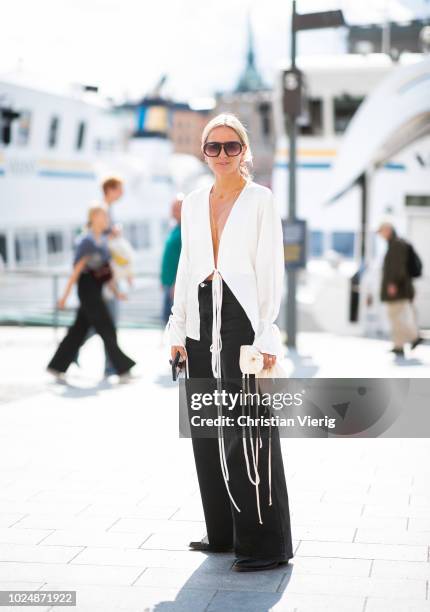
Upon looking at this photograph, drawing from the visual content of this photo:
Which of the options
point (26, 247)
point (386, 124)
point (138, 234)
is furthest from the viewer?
point (138, 234)

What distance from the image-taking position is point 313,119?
22844mm

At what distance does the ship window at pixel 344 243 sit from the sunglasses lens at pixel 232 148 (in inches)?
661

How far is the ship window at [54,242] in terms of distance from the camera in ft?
86.4

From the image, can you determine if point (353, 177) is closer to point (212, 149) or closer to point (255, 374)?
point (212, 149)

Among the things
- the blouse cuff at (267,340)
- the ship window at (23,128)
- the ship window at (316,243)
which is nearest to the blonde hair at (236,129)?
the blouse cuff at (267,340)

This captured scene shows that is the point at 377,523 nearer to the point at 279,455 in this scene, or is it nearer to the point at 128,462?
the point at 279,455

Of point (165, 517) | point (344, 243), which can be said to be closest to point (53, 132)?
point (344, 243)

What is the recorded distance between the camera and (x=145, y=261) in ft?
114

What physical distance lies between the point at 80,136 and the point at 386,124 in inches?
491

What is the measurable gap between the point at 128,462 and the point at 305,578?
2608 mm

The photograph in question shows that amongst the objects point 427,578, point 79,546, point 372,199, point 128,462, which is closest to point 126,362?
point 128,462

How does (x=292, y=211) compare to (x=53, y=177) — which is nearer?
(x=292, y=211)

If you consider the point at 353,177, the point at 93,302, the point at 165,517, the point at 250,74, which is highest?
the point at 250,74

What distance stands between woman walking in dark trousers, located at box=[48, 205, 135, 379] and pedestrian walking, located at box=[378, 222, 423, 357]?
3.88 meters
